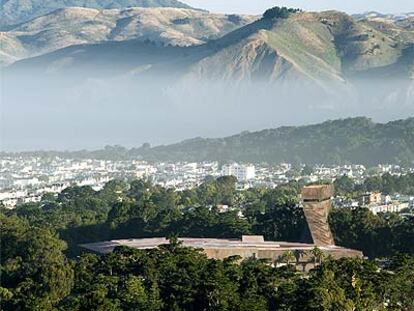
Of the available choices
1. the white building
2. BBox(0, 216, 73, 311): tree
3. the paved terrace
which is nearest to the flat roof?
the paved terrace

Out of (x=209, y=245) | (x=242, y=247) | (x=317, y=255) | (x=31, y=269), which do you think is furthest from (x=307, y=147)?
(x=31, y=269)

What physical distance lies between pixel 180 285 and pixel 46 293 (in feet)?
10.1

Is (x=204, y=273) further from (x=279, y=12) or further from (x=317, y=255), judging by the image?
(x=279, y=12)

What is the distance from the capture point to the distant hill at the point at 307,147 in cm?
9250

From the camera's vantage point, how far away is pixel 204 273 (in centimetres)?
2917

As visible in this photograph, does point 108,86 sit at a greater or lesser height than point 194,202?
greater

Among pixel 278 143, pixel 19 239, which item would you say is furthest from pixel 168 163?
pixel 19 239

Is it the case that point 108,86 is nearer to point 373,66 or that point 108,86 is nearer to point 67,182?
point 373,66

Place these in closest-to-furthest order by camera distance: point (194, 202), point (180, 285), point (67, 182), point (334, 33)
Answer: point (180, 285) → point (194, 202) → point (67, 182) → point (334, 33)

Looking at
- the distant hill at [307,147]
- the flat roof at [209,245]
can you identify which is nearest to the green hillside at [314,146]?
the distant hill at [307,147]

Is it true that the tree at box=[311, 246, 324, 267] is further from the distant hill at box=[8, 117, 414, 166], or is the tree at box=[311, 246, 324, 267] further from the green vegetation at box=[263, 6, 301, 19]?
the green vegetation at box=[263, 6, 301, 19]

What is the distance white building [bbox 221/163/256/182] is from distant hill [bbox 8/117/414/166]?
29.3 ft

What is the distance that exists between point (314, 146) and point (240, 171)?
16.5 m

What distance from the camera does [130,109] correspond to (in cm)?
18350
